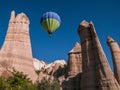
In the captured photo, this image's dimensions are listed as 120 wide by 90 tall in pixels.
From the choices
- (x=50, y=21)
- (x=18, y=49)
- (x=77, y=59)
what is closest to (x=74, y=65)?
(x=77, y=59)

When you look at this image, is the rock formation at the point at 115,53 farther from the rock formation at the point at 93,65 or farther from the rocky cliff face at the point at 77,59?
the rock formation at the point at 93,65

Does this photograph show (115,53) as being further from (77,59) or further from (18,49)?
(18,49)

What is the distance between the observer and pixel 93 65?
2750cm

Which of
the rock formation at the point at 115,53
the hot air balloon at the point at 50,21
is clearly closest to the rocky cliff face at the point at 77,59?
the rock formation at the point at 115,53

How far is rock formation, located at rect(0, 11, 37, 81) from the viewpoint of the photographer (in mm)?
33500

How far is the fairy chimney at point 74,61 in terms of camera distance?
3710 centimetres

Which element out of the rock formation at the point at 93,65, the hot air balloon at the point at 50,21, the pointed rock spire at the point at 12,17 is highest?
the pointed rock spire at the point at 12,17

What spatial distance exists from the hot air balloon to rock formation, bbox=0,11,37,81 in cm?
710

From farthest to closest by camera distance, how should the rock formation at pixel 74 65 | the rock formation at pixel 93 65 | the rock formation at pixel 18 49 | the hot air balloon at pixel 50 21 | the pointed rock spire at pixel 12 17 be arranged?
the pointed rock spire at pixel 12 17
the rock formation at pixel 18 49
the rock formation at pixel 74 65
the hot air balloon at pixel 50 21
the rock formation at pixel 93 65

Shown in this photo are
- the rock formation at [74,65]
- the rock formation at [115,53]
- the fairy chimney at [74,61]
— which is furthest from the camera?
the fairy chimney at [74,61]

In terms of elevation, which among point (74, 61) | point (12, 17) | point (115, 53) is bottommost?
point (74, 61)

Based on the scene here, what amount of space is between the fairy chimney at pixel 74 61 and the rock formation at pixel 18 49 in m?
6.27

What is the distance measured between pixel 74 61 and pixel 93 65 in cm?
1087

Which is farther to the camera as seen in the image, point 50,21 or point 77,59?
point 77,59
